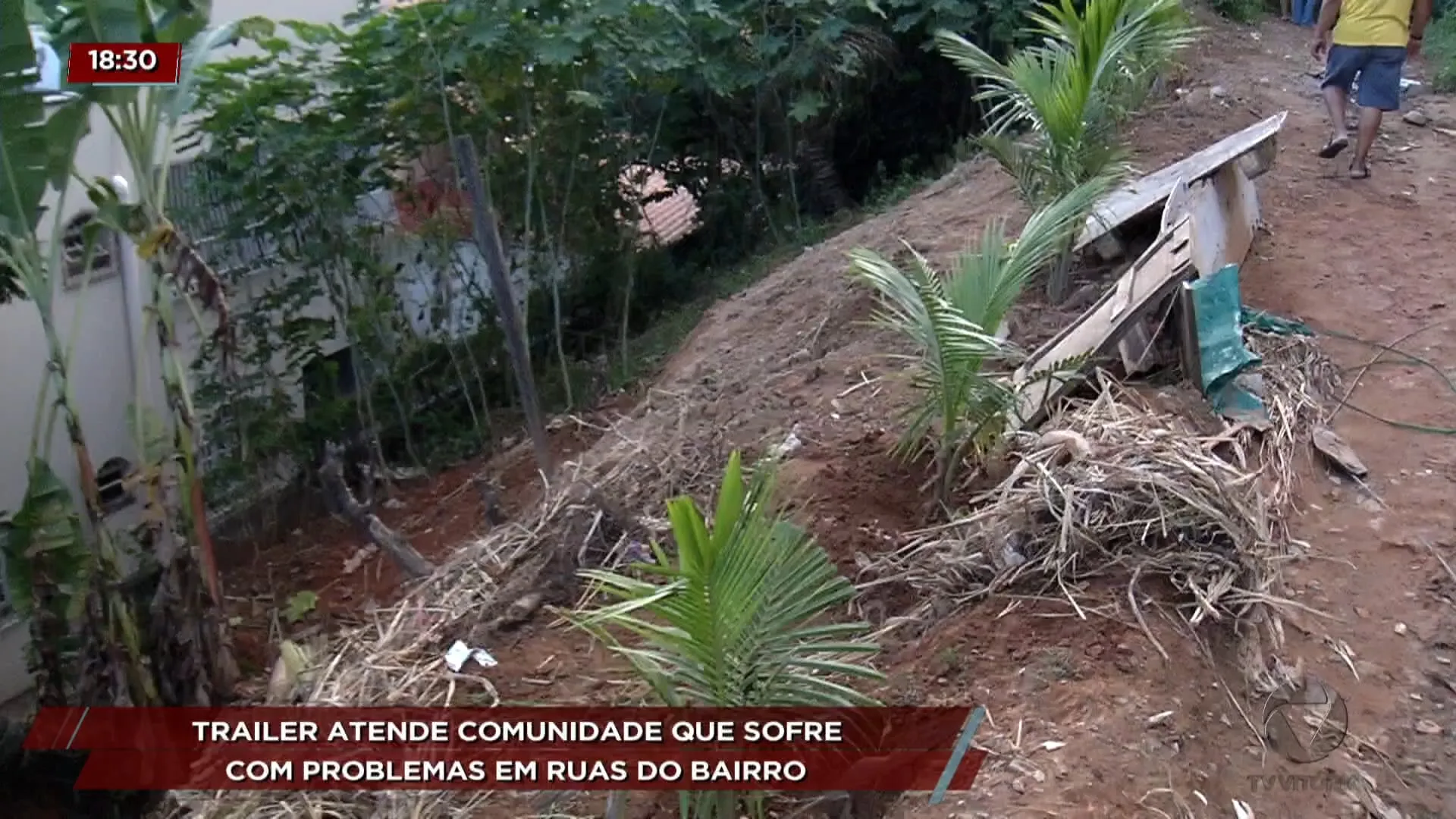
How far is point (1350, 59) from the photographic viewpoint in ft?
20.7

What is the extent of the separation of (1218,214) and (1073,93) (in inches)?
42.8

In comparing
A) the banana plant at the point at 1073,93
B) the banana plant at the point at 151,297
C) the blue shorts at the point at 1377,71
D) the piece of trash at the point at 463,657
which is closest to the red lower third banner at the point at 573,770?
the piece of trash at the point at 463,657

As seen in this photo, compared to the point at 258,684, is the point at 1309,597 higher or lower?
higher

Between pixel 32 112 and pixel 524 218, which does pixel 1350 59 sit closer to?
pixel 524 218

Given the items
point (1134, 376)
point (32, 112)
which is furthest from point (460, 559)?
point (1134, 376)

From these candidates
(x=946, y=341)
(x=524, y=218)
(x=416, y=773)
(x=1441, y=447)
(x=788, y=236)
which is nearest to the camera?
(x=416, y=773)

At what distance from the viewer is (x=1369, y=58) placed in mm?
6258

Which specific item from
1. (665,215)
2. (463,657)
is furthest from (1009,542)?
(665,215)

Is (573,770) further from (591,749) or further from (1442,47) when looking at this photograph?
(1442,47)

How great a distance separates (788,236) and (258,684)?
16.7 feet

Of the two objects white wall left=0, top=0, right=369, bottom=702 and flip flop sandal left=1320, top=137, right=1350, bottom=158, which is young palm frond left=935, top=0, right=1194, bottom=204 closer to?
flip flop sandal left=1320, top=137, right=1350, bottom=158

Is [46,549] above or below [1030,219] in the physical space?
below

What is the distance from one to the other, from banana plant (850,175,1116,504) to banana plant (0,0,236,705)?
8.57 feet

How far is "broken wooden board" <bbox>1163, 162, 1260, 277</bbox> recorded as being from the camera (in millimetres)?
4816
